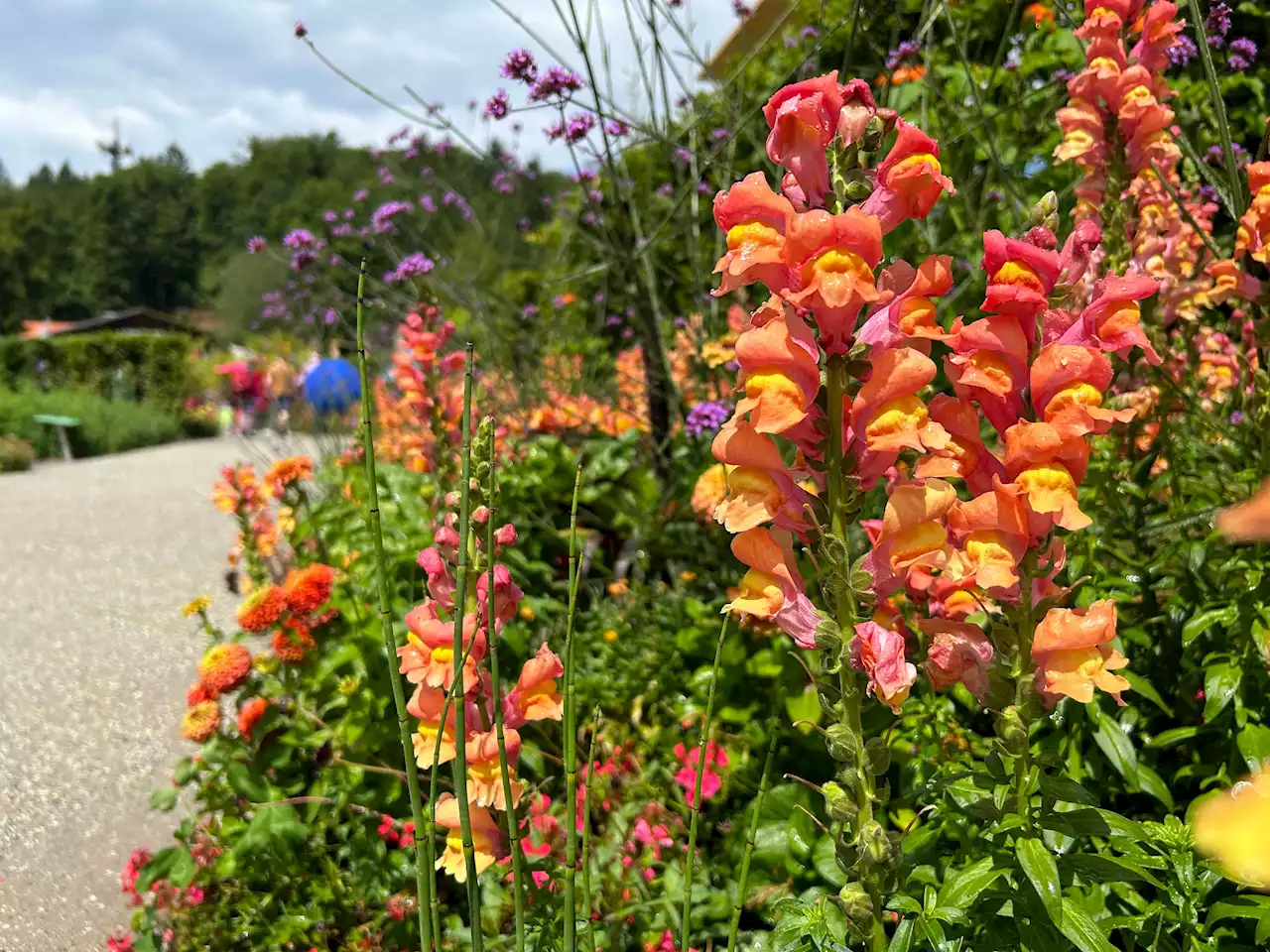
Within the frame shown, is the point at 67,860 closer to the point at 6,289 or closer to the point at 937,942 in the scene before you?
the point at 937,942

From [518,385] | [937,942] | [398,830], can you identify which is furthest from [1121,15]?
[518,385]

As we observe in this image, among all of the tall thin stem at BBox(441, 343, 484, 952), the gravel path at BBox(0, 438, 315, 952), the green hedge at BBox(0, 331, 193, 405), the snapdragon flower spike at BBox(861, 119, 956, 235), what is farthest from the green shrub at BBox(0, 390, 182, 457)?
the snapdragon flower spike at BBox(861, 119, 956, 235)

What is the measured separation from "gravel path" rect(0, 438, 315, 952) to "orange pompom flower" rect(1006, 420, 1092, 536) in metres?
2.70

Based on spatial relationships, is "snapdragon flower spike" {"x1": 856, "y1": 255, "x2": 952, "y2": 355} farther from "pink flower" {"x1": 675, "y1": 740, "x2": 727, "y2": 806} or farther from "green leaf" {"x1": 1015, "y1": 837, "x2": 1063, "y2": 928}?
"pink flower" {"x1": 675, "y1": 740, "x2": 727, "y2": 806}

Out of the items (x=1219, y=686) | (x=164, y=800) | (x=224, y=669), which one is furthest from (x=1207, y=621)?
(x=164, y=800)

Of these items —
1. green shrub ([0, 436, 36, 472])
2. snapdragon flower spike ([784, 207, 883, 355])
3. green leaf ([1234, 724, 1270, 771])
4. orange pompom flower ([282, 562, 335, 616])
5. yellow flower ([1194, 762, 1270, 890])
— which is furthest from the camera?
green shrub ([0, 436, 36, 472])

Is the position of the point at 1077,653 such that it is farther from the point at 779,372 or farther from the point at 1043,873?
the point at 779,372

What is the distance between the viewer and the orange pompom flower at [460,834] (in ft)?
5.17

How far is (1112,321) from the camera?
1.26m

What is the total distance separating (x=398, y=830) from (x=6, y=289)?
74.7 metres

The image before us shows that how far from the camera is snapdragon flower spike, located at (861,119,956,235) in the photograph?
1128 millimetres

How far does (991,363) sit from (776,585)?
40cm

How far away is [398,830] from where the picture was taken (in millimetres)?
2484

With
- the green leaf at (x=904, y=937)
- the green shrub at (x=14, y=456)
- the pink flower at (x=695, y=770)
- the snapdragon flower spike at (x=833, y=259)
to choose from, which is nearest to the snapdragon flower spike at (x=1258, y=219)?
the snapdragon flower spike at (x=833, y=259)
